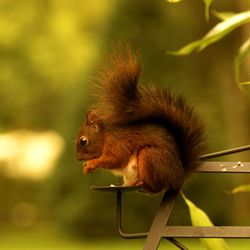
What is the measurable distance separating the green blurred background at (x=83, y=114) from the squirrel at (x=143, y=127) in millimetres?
2241

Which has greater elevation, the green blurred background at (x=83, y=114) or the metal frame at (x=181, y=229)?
the green blurred background at (x=83, y=114)

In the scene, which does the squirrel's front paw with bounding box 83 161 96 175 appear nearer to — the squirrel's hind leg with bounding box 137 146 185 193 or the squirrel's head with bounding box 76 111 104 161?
the squirrel's head with bounding box 76 111 104 161

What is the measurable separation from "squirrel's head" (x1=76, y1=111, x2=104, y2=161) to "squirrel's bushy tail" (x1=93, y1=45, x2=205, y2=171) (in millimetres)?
68

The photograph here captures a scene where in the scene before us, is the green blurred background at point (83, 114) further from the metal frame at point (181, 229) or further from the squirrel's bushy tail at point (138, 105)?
the metal frame at point (181, 229)

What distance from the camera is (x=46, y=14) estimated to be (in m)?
19.8

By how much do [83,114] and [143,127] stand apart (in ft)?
22.4

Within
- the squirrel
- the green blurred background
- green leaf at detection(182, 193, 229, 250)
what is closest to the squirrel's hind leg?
the squirrel

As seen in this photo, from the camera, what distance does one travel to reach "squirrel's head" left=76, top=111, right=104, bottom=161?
2.47 m

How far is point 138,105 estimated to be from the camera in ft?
7.63

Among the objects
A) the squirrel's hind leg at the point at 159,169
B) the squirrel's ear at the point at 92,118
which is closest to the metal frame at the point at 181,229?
the squirrel's hind leg at the point at 159,169

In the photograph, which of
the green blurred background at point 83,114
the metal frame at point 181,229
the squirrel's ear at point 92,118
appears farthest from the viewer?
the green blurred background at point 83,114

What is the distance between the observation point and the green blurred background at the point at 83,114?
937cm

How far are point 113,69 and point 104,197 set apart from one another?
7231 millimetres

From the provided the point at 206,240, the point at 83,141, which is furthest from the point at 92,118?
the point at 206,240
